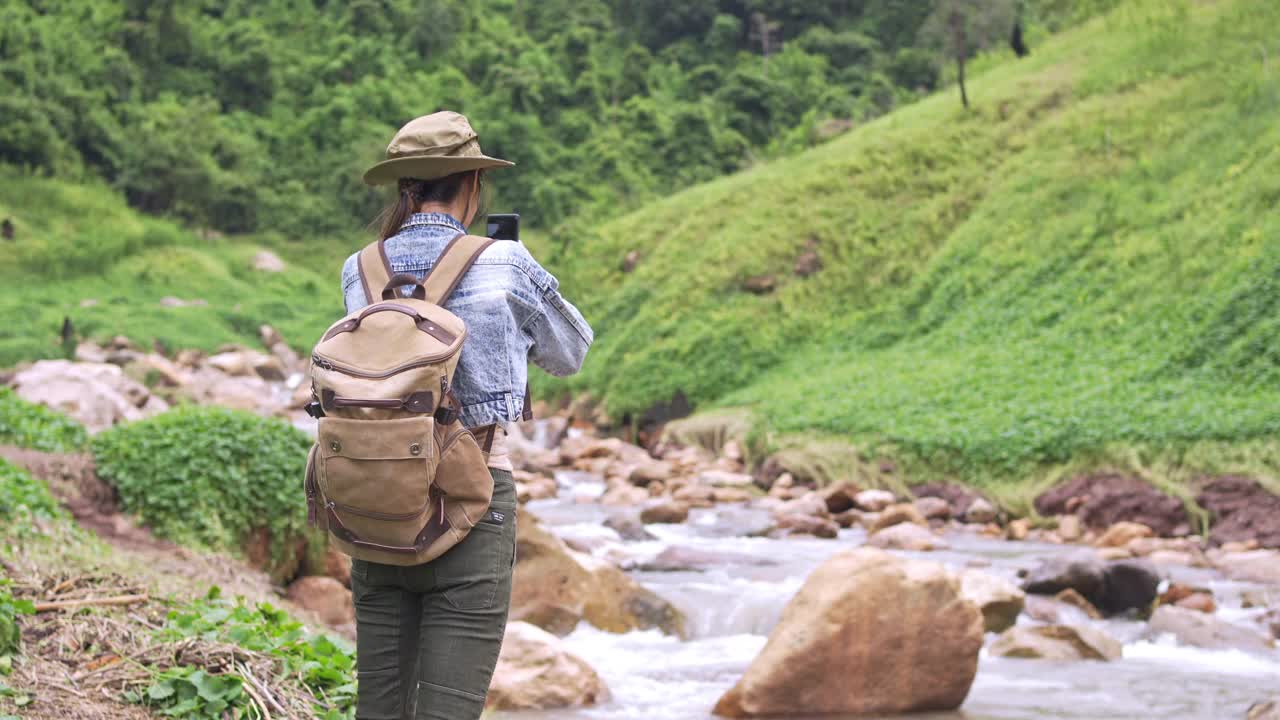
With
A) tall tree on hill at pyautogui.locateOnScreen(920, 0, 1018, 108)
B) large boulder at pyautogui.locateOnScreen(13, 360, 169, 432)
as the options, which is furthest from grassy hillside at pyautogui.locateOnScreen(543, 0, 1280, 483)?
large boulder at pyautogui.locateOnScreen(13, 360, 169, 432)

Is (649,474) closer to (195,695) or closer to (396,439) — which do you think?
(195,695)

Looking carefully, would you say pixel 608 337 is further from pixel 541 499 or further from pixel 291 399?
pixel 541 499

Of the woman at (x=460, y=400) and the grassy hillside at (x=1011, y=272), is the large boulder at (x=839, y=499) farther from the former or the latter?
the woman at (x=460, y=400)

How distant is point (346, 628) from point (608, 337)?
73.1 ft

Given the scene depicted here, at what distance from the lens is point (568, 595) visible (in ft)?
27.8

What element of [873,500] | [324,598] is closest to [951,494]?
[873,500]

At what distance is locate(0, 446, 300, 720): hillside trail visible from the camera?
3.87 metres

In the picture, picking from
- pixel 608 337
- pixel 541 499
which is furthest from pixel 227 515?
pixel 608 337

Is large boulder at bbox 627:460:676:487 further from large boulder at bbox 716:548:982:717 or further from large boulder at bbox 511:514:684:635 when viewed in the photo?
large boulder at bbox 716:548:982:717

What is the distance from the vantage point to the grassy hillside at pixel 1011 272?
15609 millimetres

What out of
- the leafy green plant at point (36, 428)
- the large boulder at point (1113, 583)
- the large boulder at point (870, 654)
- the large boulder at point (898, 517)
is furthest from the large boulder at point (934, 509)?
the leafy green plant at point (36, 428)

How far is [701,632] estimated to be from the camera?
890 centimetres

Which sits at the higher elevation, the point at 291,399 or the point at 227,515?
the point at 227,515

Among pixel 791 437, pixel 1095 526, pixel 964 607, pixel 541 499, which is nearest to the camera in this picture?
pixel 964 607
